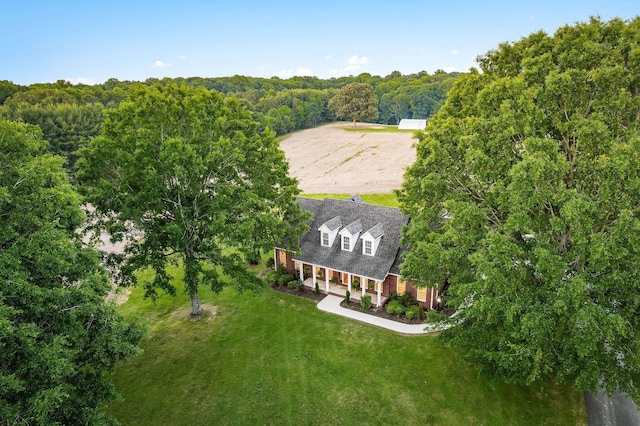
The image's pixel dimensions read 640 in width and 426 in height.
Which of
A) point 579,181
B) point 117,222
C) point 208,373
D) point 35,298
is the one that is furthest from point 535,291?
point 117,222

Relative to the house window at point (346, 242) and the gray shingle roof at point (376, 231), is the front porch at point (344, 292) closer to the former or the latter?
the house window at point (346, 242)

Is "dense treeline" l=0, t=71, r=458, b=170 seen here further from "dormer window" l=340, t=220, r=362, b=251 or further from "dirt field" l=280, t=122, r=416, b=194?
"dormer window" l=340, t=220, r=362, b=251

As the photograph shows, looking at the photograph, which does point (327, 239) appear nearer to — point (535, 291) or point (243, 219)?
point (243, 219)

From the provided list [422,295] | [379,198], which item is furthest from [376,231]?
[379,198]

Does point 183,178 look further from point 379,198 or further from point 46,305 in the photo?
point 379,198

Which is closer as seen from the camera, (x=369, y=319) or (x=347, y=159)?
(x=369, y=319)

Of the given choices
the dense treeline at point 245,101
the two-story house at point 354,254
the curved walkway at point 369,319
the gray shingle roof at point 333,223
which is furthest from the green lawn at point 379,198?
the curved walkway at point 369,319
